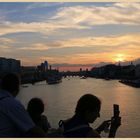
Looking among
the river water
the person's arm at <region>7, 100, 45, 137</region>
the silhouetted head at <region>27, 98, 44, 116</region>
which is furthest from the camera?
the river water

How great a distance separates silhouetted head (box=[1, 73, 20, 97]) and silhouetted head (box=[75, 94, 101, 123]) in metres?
0.18

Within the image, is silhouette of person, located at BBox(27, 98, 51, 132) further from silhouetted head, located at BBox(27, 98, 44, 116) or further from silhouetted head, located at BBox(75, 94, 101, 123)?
silhouetted head, located at BBox(75, 94, 101, 123)

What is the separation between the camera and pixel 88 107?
3.81 ft

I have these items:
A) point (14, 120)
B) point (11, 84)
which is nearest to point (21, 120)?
point (14, 120)

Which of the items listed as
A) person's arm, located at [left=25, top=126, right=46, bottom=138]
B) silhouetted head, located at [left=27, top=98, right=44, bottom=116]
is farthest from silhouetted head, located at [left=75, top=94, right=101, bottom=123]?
silhouetted head, located at [left=27, top=98, right=44, bottom=116]

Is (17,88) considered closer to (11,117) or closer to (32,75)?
(11,117)

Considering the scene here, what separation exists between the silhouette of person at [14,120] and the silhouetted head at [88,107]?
0.11 m

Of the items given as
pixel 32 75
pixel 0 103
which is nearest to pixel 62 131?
pixel 0 103

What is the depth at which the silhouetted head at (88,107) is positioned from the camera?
3.80ft

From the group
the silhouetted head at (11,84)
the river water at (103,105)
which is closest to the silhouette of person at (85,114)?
the silhouetted head at (11,84)

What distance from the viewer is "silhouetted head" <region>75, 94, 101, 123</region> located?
1.16m

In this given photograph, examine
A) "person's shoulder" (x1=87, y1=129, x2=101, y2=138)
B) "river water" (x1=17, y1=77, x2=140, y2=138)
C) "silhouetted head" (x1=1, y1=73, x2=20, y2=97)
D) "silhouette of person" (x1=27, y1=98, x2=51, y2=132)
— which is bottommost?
"river water" (x1=17, y1=77, x2=140, y2=138)

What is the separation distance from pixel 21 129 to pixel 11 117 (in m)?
0.04

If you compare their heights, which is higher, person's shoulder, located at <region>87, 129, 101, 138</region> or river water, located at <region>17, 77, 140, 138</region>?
person's shoulder, located at <region>87, 129, 101, 138</region>
